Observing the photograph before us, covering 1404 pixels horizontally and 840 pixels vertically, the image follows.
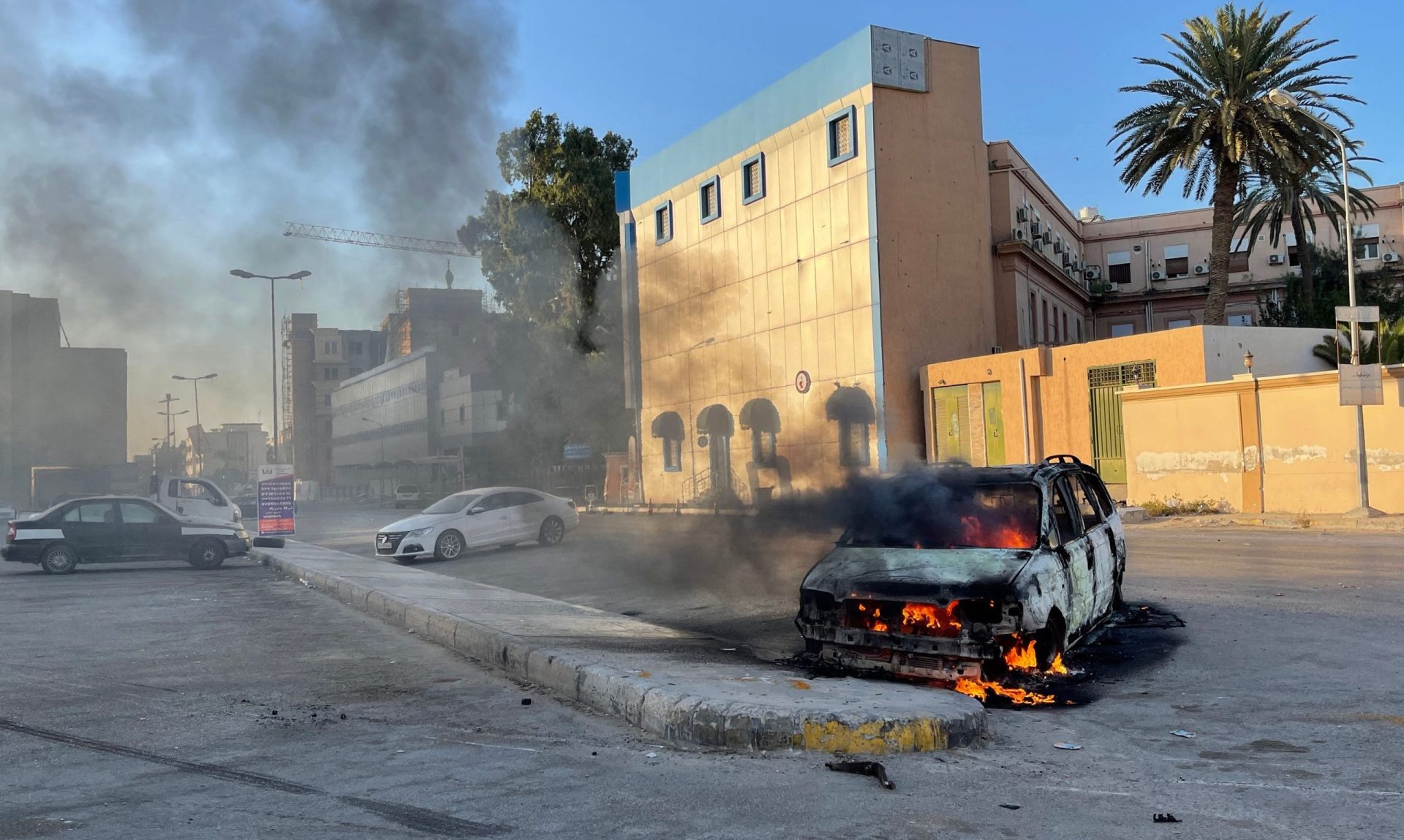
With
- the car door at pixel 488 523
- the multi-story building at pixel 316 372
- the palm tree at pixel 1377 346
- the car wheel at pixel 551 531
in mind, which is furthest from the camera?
the multi-story building at pixel 316 372

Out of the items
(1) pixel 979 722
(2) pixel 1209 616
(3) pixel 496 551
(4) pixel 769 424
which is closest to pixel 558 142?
(4) pixel 769 424

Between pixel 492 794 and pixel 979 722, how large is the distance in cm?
251

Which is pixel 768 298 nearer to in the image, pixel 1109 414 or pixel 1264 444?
pixel 1109 414

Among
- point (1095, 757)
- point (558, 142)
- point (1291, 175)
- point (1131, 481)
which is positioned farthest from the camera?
point (558, 142)

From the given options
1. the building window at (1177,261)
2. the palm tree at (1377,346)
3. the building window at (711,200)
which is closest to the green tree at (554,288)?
the building window at (711,200)

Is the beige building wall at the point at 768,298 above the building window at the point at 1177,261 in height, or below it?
below

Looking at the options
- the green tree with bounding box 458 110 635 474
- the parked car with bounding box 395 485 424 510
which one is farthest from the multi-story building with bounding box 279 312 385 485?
the green tree with bounding box 458 110 635 474

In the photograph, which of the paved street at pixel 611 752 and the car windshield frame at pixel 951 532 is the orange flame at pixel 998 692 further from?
the car windshield frame at pixel 951 532

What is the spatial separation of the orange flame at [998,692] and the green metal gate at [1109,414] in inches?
762

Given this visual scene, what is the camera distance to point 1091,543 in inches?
308

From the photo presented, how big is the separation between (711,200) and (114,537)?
2277cm

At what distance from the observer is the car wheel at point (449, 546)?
60.2 ft

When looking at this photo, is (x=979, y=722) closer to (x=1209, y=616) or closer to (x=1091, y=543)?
(x=1091, y=543)

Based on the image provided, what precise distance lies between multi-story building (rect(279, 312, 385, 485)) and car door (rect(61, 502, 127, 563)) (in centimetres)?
10091
